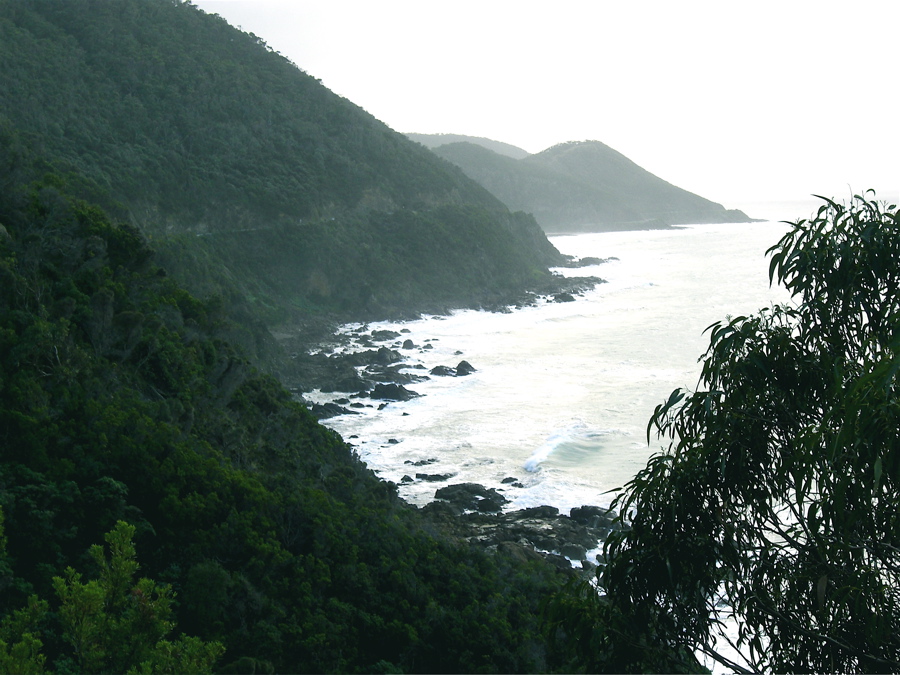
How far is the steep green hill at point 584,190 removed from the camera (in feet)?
385

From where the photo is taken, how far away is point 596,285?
56406 millimetres

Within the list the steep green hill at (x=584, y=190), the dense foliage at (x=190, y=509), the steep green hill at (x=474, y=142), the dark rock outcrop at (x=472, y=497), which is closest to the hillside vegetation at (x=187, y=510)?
the dense foliage at (x=190, y=509)

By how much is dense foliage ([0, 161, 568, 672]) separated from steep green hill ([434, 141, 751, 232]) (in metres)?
101

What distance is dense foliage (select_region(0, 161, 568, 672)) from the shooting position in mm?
8836

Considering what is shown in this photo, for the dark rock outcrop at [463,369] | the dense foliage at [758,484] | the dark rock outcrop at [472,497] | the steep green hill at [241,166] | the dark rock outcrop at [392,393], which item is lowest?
the dark rock outcrop at [472,497]

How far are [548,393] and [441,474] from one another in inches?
343

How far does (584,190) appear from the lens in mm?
128125

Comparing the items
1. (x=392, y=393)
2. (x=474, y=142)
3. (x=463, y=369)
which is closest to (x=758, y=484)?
(x=392, y=393)

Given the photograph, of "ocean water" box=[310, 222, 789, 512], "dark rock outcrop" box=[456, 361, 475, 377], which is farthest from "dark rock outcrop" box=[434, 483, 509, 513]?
"dark rock outcrop" box=[456, 361, 475, 377]

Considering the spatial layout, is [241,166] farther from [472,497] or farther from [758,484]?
[758,484]

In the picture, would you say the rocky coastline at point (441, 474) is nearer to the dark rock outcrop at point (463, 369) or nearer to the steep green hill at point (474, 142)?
the dark rock outcrop at point (463, 369)

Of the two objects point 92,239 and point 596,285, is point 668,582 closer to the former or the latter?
point 92,239

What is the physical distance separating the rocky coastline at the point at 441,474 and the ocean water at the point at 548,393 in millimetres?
447

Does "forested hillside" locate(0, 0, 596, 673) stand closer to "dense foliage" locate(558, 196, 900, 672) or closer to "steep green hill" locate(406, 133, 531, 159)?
"dense foliage" locate(558, 196, 900, 672)
